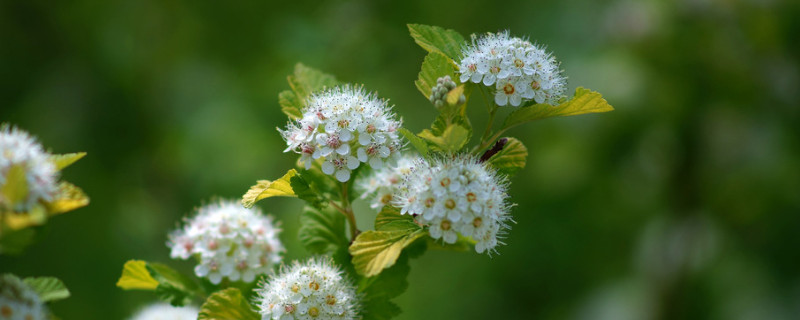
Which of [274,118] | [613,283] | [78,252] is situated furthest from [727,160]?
[78,252]

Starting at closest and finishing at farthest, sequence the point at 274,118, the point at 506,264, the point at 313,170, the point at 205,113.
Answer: the point at 313,170
the point at 274,118
the point at 205,113
the point at 506,264

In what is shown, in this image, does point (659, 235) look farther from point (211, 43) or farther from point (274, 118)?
point (211, 43)

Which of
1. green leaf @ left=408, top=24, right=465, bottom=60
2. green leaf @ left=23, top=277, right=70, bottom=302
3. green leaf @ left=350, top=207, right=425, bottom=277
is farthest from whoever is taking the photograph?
green leaf @ left=408, top=24, right=465, bottom=60

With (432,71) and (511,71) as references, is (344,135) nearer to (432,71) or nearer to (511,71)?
(432,71)

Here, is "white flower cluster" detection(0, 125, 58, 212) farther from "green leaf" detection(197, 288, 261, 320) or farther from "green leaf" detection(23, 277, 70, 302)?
"green leaf" detection(197, 288, 261, 320)

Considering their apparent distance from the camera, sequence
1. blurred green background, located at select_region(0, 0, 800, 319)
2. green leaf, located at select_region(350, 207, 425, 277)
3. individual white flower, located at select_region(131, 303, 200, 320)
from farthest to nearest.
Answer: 1. blurred green background, located at select_region(0, 0, 800, 319)
2. individual white flower, located at select_region(131, 303, 200, 320)
3. green leaf, located at select_region(350, 207, 425, 277)

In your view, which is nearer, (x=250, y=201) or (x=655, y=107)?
(x=250, y=201)

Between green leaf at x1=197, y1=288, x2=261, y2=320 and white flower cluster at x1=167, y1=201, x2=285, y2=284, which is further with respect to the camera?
white flower cluster at x1=167, y1=201, x2=285, y2=284

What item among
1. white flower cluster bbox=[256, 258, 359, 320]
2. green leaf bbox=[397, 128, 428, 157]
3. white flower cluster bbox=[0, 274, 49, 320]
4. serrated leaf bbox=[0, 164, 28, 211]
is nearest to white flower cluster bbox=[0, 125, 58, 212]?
serrated leaf bbox=[0, 164, 28, 211]

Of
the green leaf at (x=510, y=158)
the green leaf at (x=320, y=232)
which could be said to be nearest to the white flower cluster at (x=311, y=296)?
the green leaf at (x=320, y=232)
